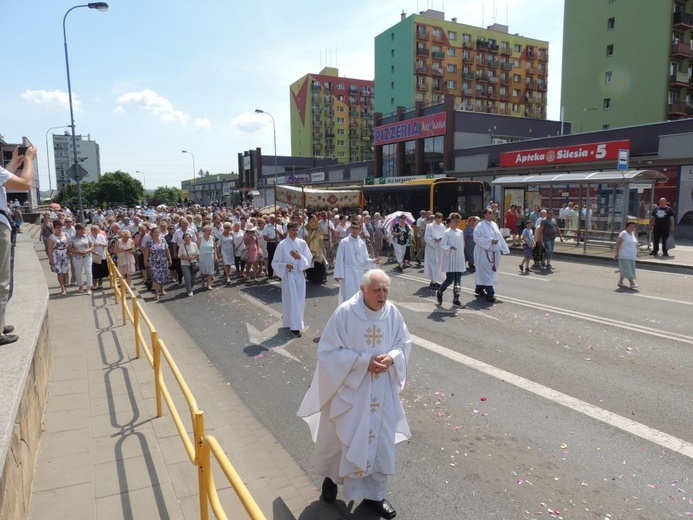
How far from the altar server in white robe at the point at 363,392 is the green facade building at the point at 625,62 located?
168 ft

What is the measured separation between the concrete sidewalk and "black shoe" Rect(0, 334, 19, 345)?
3.04 feet

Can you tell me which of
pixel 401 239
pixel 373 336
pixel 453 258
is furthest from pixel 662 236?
pixel 373 336

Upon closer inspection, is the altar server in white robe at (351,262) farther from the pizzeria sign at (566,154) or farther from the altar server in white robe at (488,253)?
the pizzeria sign at (566,154)

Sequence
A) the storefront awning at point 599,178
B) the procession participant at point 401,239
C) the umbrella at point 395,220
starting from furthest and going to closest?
the storefront awning at point 599,178, the umbrella at point 395,220, the procession participant at point 401,239

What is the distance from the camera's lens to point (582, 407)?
18.1 feet

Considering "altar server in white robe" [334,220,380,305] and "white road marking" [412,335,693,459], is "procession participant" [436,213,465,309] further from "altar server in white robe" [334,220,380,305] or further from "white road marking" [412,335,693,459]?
"white road marking" [412,335,693,459]

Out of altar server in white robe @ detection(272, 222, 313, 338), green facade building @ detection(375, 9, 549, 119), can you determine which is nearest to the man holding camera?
altar server in white robe @ detection(272, 222, 313, 338)

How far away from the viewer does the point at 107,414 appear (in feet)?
17.1

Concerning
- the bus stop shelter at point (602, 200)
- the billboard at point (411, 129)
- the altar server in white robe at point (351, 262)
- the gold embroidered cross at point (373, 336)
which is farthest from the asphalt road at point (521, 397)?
the billboard at point (411, 129)

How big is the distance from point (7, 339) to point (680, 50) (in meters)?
53.3

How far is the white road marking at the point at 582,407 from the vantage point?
4727mm

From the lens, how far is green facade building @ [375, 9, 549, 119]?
2793 inches

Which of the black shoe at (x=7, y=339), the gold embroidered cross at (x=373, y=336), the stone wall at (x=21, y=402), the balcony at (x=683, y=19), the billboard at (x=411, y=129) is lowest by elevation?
the stone wall at (x=21, y=402)

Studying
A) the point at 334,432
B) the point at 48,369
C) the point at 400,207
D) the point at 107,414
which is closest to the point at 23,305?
the point at 48,369
